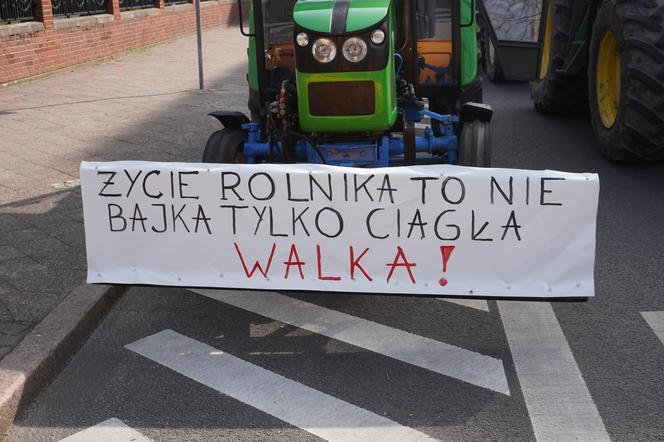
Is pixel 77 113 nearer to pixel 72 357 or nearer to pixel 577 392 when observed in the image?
pixel 72 357

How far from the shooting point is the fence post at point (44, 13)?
13484 millimetres

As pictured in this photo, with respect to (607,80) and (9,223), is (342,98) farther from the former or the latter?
(607,80)

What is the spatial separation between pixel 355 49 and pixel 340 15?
0.71 ft

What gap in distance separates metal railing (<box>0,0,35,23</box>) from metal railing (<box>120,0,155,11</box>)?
4.23 metres

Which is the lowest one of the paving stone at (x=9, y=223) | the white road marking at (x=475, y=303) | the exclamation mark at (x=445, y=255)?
the white road marking at (x=475, y=303)

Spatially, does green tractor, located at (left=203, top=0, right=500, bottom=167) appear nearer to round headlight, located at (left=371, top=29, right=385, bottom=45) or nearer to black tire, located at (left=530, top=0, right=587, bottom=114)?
round headlight, located at (left=371, top=29, right=385, bottom=45)

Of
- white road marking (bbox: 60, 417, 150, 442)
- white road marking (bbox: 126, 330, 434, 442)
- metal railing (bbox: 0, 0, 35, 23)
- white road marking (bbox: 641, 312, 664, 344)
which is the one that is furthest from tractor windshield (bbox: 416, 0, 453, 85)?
metal railing (bbox: 0, 0, 35, 23)

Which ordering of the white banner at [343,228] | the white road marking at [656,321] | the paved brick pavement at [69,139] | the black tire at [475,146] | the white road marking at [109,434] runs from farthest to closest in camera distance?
the black tire at [475,146] → the paved brick pavement at [69,139] → the white road marking at [656,321] → the white banner at [343,228] → the white road marking at [109,434]

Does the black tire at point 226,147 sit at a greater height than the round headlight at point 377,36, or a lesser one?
lesser

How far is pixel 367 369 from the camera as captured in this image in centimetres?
412

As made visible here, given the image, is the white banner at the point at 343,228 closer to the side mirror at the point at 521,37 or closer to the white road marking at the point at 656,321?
the white road marking at the point at 656,321

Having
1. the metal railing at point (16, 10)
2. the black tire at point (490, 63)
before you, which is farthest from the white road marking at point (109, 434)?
the metal railing at point (16, 10)

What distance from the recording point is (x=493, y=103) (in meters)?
11.8

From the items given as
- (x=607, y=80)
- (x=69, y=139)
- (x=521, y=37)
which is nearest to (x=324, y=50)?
(x=521, y=37)
